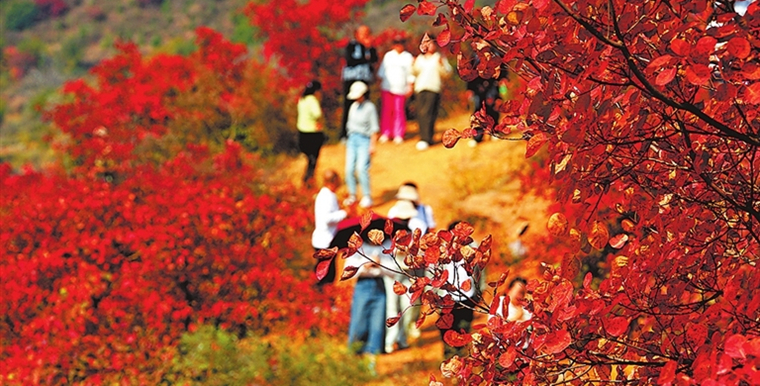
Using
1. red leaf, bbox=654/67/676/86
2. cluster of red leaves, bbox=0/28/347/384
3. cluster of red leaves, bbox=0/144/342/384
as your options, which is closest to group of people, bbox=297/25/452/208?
cluster of red leaves, bbox=0/28/347/384

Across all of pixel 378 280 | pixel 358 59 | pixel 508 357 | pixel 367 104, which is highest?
pixel 508 357

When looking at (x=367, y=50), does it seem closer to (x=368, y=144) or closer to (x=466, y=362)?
(x=368, y=144)

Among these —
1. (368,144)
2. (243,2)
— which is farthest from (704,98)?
(243,2)

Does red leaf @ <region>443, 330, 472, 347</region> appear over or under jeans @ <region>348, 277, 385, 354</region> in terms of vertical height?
over

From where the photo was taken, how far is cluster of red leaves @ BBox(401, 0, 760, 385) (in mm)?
2500

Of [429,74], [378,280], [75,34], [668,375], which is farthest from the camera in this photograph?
[75,34]

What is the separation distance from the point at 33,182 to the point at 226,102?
6.44 metres

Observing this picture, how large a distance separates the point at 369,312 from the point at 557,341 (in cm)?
514

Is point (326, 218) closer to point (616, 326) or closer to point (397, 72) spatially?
point (616, 326)

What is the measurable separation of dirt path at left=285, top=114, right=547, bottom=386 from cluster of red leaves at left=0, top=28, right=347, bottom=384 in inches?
45.3

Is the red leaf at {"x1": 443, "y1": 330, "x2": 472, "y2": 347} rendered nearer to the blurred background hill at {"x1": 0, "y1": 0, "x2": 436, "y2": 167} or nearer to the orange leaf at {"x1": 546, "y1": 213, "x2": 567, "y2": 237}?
the orange leaf at {"x1": 546, "y1": 213, "x2": 567, "y2": 237}

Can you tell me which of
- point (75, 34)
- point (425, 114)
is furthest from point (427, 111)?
point (75, 34)

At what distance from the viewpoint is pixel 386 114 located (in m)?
14.3

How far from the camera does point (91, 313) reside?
25.5 ft
